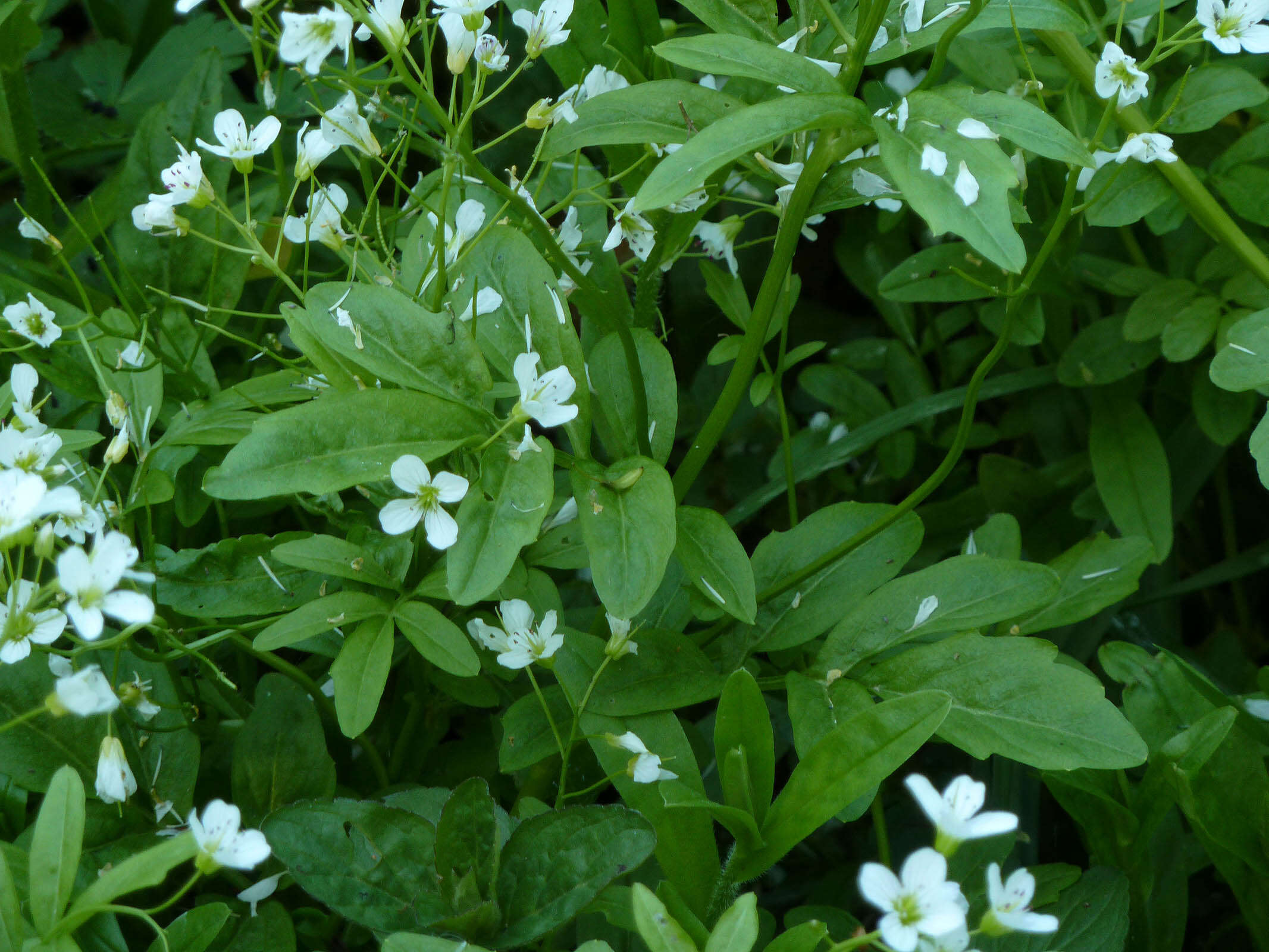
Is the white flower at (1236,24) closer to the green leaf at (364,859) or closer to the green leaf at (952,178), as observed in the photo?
the green leaf at (952,178)

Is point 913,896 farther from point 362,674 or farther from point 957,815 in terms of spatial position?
point 362,674

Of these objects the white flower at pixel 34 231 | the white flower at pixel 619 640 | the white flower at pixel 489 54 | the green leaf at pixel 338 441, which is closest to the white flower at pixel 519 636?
the white flower at pixel 619 640

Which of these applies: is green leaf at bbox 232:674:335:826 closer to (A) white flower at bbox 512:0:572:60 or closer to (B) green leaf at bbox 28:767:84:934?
(B) green leaf at bbox 28:767:84:934

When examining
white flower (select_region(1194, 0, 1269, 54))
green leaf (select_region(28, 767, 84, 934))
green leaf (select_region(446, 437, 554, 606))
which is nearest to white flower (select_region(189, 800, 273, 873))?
green leaf (select_region(28, 767, 84, 934))

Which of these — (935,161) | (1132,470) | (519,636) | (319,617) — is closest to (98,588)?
(319,617)

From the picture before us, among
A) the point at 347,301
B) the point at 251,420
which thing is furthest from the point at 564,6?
the point at 251,420

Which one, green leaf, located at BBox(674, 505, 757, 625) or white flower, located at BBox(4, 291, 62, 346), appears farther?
white flower, located at BBox(4, 291, 62, 346)

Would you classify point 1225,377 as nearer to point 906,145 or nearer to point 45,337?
point 906,145
